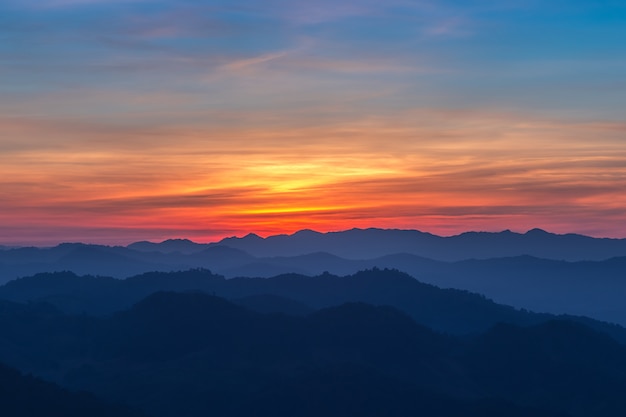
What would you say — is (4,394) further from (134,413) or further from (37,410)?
(134,413)

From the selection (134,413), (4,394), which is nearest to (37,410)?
(4,394)

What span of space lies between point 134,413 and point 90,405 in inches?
374

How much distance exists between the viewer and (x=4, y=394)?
7121 inches

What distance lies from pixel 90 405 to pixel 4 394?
702 inches

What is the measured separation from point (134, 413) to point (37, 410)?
2036cm

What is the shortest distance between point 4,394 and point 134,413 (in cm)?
2732

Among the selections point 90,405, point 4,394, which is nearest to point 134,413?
point 90,405

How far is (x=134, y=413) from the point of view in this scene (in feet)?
611

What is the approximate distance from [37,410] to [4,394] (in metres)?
8.87

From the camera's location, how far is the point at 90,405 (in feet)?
604

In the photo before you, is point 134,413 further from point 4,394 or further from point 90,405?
point 4,394
